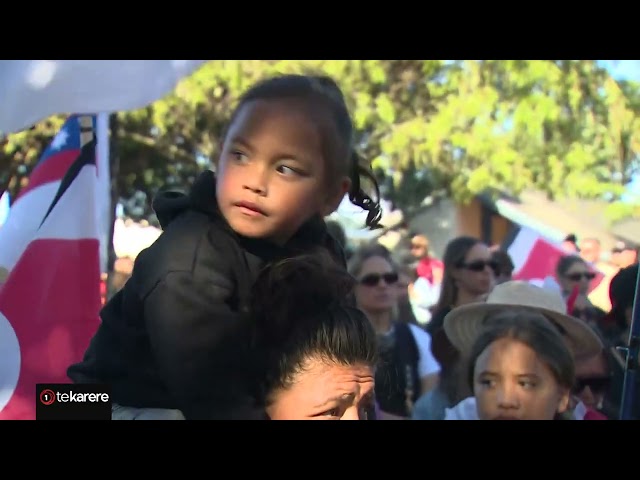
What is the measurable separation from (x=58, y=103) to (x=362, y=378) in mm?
1155

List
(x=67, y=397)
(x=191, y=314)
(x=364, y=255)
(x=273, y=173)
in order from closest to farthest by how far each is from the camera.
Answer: (x=191, y=314), (x=273, y=173), (x=364, y=255), (x=67, y=397)

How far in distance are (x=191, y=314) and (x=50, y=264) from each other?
64 cm

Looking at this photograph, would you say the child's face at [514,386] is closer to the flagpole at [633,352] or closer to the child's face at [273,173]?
the flagpole at [633,352]

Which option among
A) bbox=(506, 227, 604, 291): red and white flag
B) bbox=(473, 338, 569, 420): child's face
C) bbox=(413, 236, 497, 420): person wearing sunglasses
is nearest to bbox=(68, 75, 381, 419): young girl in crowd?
bbox=(413, 236, 497, 420): person wearing sunglasses

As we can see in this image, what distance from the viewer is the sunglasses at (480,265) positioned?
6.81ft

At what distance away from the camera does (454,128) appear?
212cm

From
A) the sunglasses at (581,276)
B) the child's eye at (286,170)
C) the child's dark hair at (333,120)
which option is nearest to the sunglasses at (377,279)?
the child's dark hair at (333,120)

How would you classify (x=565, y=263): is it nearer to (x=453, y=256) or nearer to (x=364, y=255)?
(x=453, y=256)

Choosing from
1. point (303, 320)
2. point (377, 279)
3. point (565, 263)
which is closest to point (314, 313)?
point (303, 320)

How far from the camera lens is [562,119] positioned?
2107mm

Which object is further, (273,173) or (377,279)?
(377,279)

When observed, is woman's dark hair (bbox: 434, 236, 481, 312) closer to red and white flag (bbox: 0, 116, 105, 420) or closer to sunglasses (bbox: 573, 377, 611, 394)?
sunglasses (bbox: 573, 377, 611, 394)
